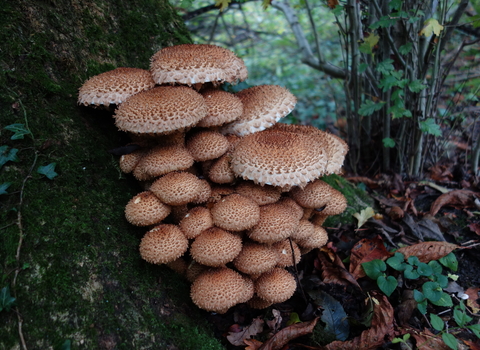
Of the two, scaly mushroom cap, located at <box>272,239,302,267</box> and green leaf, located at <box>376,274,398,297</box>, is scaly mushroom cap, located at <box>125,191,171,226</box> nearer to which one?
scaly mushroom cap, located at <box>272,239,302,267</box>

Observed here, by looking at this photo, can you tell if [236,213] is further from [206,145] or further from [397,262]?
[397,262]

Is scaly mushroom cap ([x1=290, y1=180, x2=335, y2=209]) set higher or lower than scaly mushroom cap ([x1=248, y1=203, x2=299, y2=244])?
lower

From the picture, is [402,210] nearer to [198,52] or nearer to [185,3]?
[198,52]

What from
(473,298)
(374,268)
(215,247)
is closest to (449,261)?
(473,298)

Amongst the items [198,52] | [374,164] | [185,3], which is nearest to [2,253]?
[198,52]

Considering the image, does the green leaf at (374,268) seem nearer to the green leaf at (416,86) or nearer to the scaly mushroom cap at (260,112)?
the scaly mushroom cap at (260,112)

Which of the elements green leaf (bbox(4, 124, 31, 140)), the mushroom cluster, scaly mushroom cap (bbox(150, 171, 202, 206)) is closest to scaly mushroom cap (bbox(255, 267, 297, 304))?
the mushroom cluster


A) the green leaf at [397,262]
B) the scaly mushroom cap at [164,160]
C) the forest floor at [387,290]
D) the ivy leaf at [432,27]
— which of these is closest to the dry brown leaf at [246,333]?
the forest floor at [387,290]
